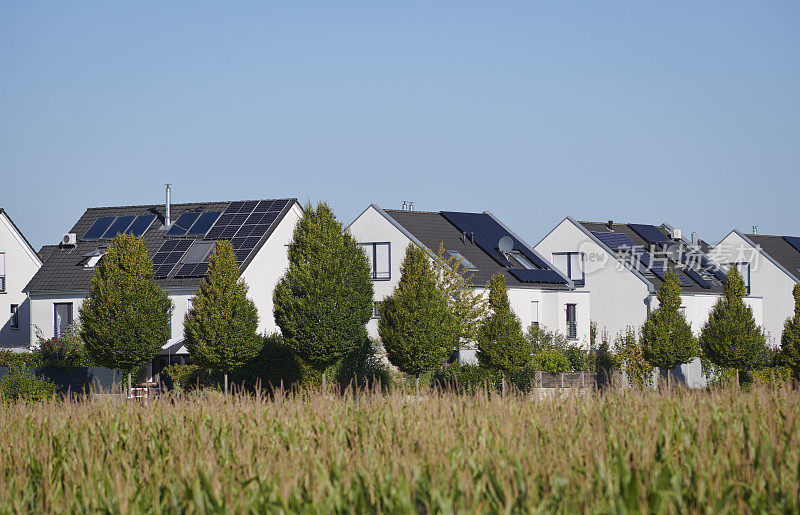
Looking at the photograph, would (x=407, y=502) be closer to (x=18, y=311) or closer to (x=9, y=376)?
(x=9, y=376)

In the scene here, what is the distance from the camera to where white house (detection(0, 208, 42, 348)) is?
44250 millimetres

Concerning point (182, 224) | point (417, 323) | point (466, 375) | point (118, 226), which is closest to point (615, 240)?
point (466, 375)

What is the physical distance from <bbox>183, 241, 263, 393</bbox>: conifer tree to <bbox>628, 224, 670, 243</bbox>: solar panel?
101ft

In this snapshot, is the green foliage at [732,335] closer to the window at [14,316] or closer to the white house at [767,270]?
the white house at [767,270]

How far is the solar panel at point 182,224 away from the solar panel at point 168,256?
0.38m

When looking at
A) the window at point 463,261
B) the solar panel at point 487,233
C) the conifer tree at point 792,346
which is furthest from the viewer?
the solar panel at point 487,233

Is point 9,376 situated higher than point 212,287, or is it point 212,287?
point 212,287

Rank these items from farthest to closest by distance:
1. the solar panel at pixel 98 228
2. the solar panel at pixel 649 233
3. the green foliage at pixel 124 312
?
the solar panel at pixel 649 233
the solar panel at pixel 98 228
the green foliage at pixel 124 312

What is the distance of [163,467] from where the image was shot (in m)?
9.54

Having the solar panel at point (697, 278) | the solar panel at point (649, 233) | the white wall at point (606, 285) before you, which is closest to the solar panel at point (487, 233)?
the white wall at point (606, 285)

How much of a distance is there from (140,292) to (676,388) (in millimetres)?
18417

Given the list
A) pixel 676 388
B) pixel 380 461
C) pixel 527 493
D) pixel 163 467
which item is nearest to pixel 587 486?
pixel 527 493

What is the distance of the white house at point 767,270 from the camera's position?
55.8m

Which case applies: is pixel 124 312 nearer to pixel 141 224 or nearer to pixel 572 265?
pixel 141 224
